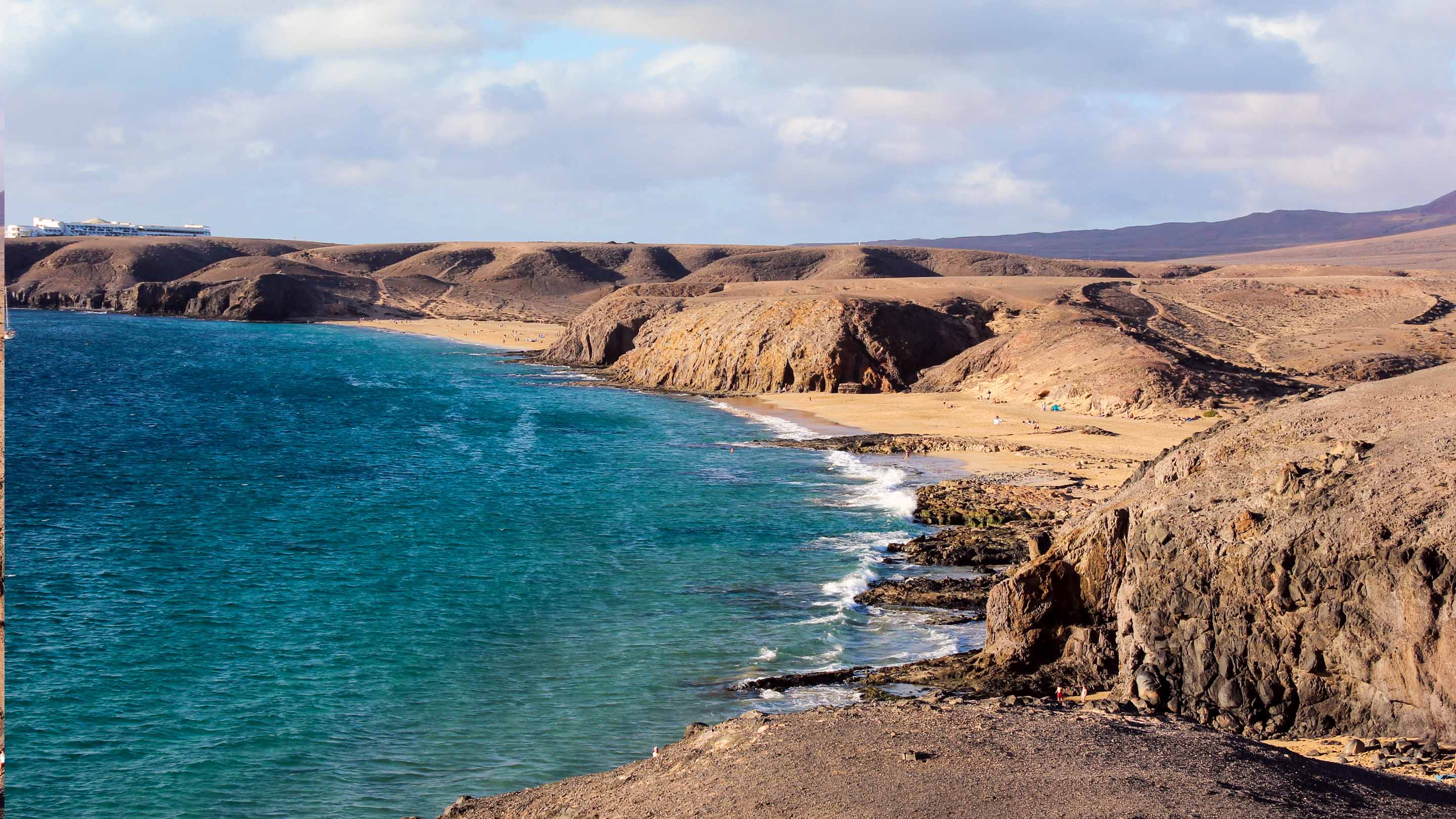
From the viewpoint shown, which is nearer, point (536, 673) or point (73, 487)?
point (536, 673)

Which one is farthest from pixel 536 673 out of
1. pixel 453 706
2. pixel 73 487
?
pixel 73 487

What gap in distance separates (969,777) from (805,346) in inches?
2394

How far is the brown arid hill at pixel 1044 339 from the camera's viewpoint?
61.2 m

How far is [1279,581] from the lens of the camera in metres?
18.8

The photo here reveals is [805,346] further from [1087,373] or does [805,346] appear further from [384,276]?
[384,276]

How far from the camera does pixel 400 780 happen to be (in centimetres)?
1847

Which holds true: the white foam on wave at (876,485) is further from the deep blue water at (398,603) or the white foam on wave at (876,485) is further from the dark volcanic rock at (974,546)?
the dark volcanic rock at (974,546)

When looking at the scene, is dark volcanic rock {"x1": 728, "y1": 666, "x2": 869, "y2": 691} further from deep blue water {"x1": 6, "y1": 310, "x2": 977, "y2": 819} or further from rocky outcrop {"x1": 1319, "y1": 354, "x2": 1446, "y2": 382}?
rocky outcrop {"x1": 1319, "y1": 354, "x2": 1446, "y2": 382}

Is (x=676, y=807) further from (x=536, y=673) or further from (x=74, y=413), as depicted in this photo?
(x=74, y=413)

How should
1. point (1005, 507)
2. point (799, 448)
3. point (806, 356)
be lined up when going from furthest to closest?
point (806, 356) → point (799, 448) → point (1005, 507)

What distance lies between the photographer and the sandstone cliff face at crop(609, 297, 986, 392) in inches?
2840

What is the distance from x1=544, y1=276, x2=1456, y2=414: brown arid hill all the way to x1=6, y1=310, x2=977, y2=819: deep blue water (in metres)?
15.5

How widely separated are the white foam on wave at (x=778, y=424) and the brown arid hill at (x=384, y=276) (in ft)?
291

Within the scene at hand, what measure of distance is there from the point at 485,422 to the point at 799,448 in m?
20.3
